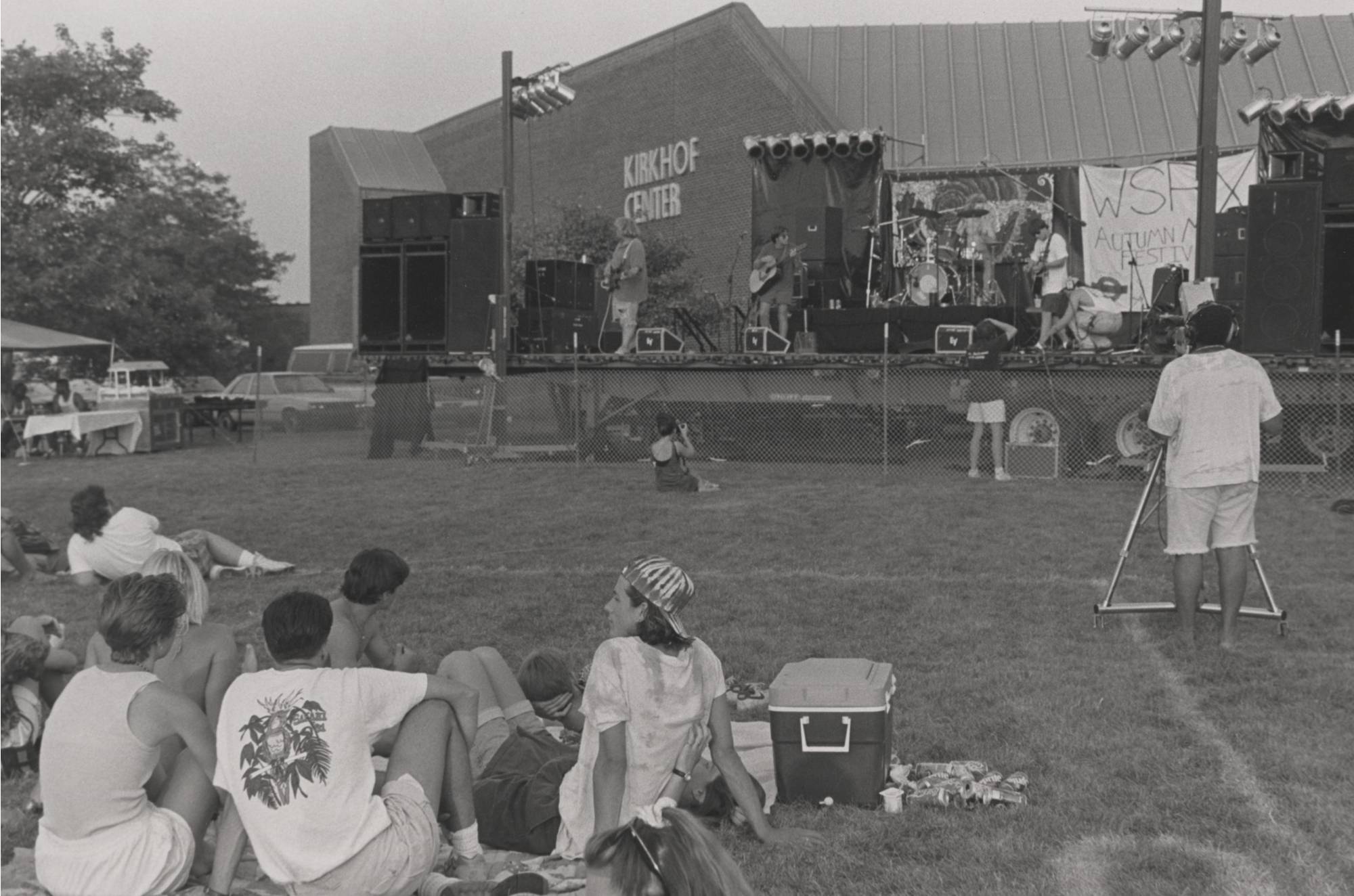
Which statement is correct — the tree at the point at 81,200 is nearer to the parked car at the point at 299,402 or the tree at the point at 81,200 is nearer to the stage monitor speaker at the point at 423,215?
the parked car at the point at 299,402

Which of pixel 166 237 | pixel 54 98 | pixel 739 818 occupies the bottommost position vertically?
pixel 739 818

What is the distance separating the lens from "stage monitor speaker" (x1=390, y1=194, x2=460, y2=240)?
19.7 m

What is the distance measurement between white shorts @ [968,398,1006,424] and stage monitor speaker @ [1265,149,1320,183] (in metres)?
3.56

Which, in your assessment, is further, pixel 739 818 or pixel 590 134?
pixel 590 134

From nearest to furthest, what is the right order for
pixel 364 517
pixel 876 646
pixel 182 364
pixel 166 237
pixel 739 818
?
pixel 739 818, pixel 876 646, pixel 364 517, pixel 166 237, pixel 182 364

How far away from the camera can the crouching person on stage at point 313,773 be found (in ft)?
13.4

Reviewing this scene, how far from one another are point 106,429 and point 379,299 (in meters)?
5.92

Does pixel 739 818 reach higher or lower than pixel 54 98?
lower

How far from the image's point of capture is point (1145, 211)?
79.5 ft

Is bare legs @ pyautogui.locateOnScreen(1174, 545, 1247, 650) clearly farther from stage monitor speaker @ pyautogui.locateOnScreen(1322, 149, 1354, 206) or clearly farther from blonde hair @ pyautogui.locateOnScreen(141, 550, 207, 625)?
stage monitor speaker @ pyautogui.locateOnScreen(1322, 149, 1354, 206)

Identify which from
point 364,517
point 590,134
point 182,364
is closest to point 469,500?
point 364,517

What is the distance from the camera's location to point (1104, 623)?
8477mm

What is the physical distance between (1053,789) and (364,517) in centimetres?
940

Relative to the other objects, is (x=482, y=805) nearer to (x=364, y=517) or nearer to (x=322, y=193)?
(x=364, y=517)
